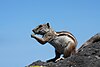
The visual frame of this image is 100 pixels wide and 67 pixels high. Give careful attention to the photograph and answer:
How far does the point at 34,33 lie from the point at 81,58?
2.75m

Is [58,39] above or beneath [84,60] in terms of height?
above

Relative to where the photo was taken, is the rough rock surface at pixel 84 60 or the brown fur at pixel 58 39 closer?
the rough rock surface at pixel 84 60

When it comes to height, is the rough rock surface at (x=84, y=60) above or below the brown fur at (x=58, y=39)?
below

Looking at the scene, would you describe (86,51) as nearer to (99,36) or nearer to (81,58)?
(81,58)

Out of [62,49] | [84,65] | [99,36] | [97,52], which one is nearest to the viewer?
[84,65]

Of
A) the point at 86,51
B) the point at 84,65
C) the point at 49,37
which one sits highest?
the point at 49,37

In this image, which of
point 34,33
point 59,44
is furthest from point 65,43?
point 34,33

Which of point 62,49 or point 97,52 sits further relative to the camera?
point 62,49

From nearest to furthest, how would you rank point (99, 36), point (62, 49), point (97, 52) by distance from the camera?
1. point (97, 52)
2. point (62, 49)
3. point (99, 36)

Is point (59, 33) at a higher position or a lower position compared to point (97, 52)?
higher

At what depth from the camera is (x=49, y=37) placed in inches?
543

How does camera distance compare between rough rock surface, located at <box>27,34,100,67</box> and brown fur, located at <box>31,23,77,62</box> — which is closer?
rough rock surface, located at <box>27,34,100,67</box>

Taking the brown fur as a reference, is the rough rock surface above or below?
below

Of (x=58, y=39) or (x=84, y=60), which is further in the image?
(x=58, y=39)
